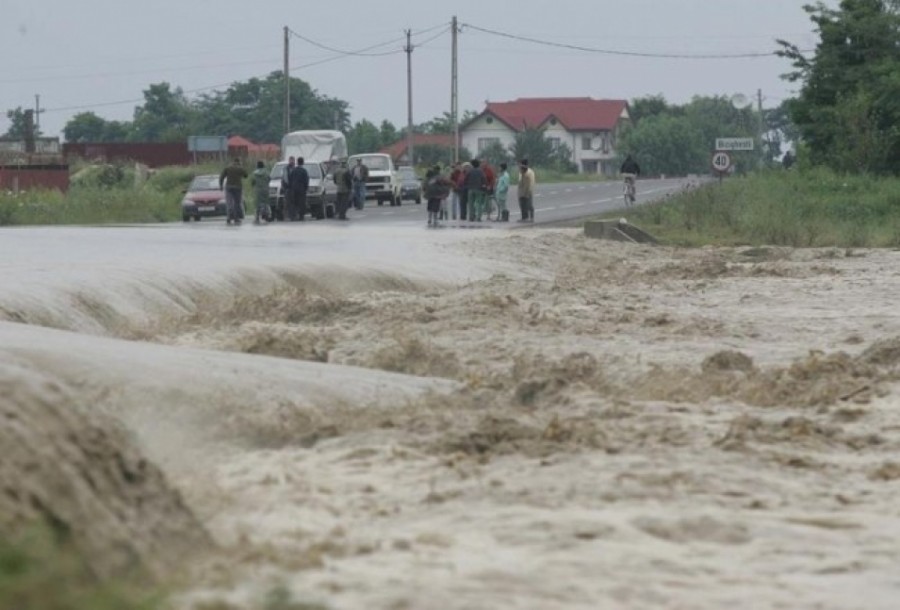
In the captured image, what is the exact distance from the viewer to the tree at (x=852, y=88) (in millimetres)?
53812

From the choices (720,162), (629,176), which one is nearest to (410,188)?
(629,176)

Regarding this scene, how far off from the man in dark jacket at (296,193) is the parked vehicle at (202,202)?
5.63m

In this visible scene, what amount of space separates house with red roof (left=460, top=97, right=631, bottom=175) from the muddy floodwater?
448ft

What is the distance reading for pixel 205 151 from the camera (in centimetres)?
10044

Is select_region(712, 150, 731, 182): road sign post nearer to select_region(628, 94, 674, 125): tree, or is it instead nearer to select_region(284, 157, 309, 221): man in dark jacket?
select_region(284, 157, 309, 221): man in dark jacket

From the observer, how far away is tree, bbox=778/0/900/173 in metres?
53.8

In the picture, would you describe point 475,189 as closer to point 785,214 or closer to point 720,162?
point 785,214

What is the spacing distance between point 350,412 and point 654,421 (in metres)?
1.83

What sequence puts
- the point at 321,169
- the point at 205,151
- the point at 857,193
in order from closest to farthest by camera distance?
1. the point at 857,193
2. the point at 321,169
3. the point at 205,151

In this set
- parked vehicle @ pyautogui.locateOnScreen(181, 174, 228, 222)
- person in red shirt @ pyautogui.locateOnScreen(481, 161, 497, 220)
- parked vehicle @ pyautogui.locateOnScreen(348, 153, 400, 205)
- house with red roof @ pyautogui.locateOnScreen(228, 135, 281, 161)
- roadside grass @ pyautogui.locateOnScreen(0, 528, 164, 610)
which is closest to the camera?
roadside grass @ pyautogui.locateOnScreen(0, 528, 164, 610)

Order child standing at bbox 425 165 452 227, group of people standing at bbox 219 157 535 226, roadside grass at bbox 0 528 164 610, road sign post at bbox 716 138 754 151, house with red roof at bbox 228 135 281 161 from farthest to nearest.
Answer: house with red roof at bbox 228 135 281 161 → road sign post at bbox 716 138 754 151 → group of people standing at bbox 219 157 535 226 → child standing at bbox 425 165 452 227 → roadside grass at bbox 0 528 164 610

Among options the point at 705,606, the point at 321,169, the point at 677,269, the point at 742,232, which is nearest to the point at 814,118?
the point at 321,169

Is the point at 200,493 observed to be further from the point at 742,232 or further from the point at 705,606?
the point at 742,232

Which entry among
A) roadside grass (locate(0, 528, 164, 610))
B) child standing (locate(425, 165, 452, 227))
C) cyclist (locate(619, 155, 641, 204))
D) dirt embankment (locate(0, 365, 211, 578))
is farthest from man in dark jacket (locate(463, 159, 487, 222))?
roadside grass (locate(0, 528, 164, 610))
